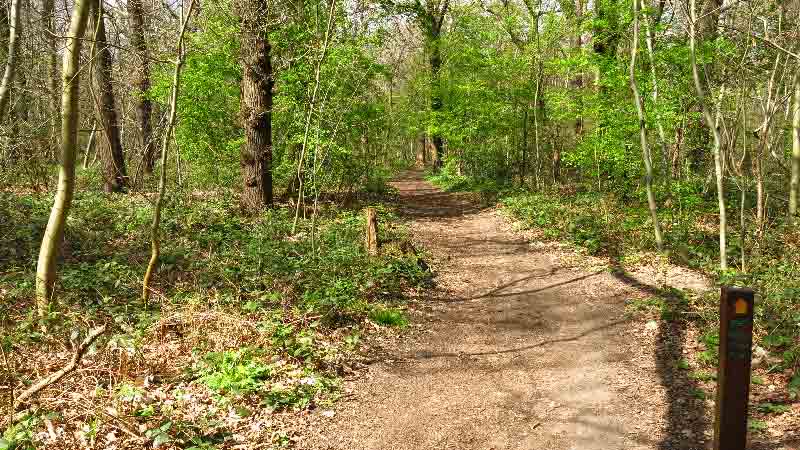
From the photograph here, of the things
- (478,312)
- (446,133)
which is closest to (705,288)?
(478,312)

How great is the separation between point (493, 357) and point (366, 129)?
10.4 metres

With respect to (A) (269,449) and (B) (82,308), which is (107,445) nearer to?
(A) (269,449)

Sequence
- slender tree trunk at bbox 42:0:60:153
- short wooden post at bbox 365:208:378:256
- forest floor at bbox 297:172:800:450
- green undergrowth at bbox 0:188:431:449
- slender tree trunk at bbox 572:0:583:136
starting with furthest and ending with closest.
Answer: slender tree trunk at bbox 572:0:583:136 < short wooden post at bbox 365:208:378:256 < slender tree trunk at bbox 42:0:60:153 < green undergrowth at bbox 0:188:431:449 < forest floor at bbox 297:172:800:450

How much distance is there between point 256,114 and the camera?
1338cm

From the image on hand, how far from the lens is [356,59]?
13609 millimetres

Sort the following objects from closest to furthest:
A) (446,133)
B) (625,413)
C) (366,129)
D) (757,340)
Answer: (625,413)
(757,340)
(366,129)
(446,133)

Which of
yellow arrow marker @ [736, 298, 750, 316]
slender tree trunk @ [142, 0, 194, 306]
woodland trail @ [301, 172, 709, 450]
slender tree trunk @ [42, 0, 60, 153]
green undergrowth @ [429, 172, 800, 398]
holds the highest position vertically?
slender tree trunk @ [42, 0, 60, 153]

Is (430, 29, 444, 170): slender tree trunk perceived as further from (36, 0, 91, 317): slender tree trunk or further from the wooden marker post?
the wooden marker post

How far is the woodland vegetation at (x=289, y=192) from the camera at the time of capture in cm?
582

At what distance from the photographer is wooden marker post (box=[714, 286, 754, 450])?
3760 millimetres

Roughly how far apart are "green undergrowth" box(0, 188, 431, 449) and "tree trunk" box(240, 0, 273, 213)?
0.97m

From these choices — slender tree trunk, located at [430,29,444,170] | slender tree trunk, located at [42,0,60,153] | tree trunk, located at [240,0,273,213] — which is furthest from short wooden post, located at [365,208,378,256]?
slender tree trunk, located at [430,29,444,170]

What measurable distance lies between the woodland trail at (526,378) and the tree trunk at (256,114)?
18.9ft

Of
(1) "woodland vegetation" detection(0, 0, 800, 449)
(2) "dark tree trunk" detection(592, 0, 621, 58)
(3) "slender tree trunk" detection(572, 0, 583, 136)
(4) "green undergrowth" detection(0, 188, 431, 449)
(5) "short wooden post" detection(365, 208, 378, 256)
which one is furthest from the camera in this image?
(3) "slender tree trunk" detection(572, 0, 583, 136)
